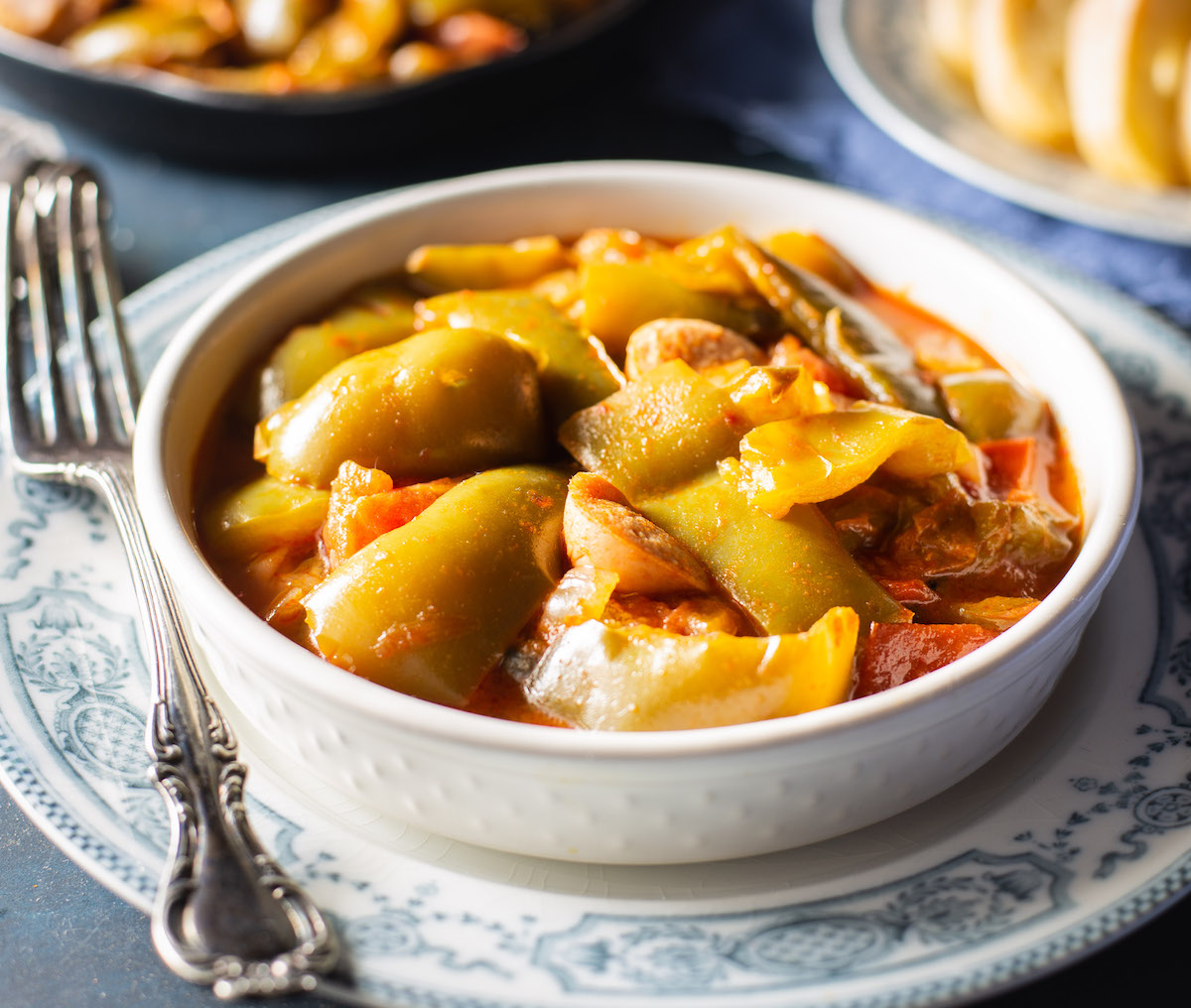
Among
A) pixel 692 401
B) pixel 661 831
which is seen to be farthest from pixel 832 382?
pixel 661 831

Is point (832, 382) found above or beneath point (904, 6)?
beneath

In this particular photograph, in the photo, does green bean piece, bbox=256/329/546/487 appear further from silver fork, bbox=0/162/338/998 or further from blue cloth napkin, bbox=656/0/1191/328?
blue cloth napkin, bbox=656/0/1191/328

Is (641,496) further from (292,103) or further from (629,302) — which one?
(292,103)

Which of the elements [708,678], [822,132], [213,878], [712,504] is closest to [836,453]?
[712,504]

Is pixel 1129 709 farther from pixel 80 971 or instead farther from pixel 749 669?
pixel 80 971

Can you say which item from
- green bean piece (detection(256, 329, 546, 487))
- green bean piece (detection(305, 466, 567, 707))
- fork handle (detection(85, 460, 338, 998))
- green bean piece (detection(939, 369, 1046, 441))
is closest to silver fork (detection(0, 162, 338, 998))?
fork handle (detection(85, 460, 338, 998))

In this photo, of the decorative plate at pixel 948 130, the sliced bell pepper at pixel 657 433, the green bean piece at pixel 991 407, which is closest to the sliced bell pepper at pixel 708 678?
the sliced bell pepper at pixel 657 433
